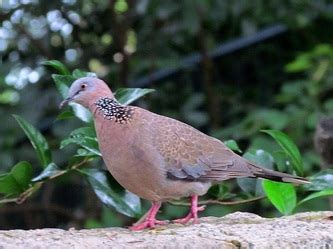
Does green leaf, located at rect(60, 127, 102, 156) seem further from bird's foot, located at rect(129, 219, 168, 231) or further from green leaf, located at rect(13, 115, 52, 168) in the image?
bird's foot, located at rect(129, 219, 168, 231)

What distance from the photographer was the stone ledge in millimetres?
2102

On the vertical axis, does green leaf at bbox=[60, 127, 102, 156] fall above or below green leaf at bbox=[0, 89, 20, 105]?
below

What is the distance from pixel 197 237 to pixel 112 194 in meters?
0.69

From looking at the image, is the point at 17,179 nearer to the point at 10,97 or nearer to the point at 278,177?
the point at 278,177

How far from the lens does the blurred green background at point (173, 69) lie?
201 inches

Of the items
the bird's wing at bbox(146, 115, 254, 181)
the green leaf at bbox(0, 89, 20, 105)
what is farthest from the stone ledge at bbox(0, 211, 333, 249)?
the green leaf at bbox(0, 89, 20, 105)

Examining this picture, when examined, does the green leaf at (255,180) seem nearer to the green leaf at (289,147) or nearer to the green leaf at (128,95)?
the green leaf at (289,147)

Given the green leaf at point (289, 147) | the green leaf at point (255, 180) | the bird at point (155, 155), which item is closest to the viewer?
the bird at point (155, 155)

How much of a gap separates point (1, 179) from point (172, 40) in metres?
3.11

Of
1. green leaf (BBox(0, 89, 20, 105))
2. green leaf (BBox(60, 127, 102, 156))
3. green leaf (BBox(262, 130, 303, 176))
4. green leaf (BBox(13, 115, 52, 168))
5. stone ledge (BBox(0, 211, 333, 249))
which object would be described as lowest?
stone ledge (BBox(0, 211, 333, 249))

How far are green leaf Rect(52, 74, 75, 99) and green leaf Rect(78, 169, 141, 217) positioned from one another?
263 mm

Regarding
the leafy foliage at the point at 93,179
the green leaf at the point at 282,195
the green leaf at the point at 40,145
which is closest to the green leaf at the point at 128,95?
the leafy foliage at the point at 93,179

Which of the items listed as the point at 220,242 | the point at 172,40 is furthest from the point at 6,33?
the point at 220,242

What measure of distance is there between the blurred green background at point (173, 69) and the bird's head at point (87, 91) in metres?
2.18
